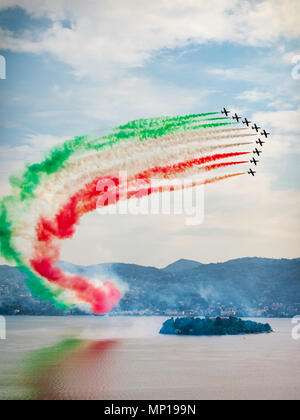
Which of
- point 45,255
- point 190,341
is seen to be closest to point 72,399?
point 45,255

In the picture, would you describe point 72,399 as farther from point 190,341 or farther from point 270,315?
point 270,315

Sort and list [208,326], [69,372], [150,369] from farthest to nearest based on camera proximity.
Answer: [208,326]
[150,369]
[69,372]

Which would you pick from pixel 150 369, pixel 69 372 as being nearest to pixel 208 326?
pixel 150 369

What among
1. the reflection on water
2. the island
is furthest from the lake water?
the island

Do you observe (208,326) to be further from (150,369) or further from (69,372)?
(69,372)

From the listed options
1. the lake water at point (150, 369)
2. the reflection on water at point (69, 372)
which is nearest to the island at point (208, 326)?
the lake water at point (150, 369)

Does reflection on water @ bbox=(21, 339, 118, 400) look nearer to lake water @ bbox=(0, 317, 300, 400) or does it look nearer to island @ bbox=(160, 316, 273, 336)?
lake water @ bbox=(0, 317, 300, 400)

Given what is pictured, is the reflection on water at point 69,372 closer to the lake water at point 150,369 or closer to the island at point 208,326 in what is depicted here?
the lake water at point 150,369
